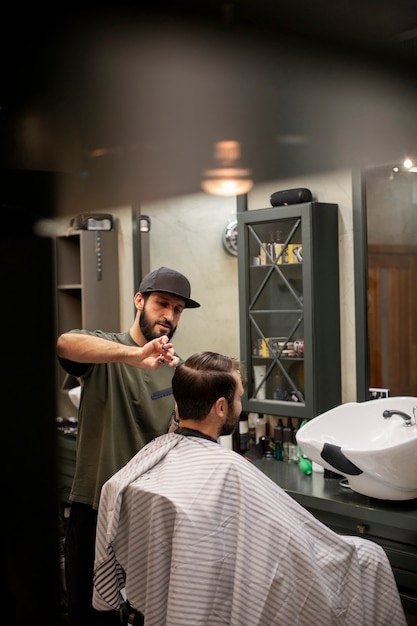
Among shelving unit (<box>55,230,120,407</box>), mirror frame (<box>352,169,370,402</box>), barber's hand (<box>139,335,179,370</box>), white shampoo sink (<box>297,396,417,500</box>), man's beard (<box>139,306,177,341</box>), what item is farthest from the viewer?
mirror frame (<box>352,169,370,402</box>)

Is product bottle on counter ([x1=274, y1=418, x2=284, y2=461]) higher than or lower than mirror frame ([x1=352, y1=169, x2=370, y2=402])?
lower

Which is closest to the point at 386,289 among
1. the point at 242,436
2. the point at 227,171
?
the point at 242,436

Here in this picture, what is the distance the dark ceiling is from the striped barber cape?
119 centimetres

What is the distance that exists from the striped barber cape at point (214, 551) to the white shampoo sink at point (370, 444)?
0.36m

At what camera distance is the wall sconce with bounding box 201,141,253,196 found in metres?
0.56

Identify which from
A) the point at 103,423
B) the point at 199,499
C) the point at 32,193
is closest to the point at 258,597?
the point at 199,499

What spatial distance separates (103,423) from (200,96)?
1444mm

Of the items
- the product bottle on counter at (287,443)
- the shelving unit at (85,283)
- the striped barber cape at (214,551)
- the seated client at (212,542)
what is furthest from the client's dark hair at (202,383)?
the product bottle on counter at (287,443)

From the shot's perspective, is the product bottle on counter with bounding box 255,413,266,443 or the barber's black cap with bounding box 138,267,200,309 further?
the product bottle on counter with bounding box 255,413,266,443

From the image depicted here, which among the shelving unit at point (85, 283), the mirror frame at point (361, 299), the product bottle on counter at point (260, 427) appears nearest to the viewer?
the shelving unit at point (85, 283)

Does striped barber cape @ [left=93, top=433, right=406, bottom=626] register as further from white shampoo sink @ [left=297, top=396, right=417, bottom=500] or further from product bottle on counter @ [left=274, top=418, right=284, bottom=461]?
product bottle on counter @ [left=274, top=418, right=284, bottom=461]

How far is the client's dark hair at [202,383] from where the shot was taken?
174 centimetres

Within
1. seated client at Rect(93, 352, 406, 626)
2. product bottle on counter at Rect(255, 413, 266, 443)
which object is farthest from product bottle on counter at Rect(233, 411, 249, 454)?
seated client at Rect(93, 352, 406, 626)

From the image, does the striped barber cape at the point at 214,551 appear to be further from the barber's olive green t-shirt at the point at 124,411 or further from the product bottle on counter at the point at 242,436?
the product bottle on counter at the point at 242,436
